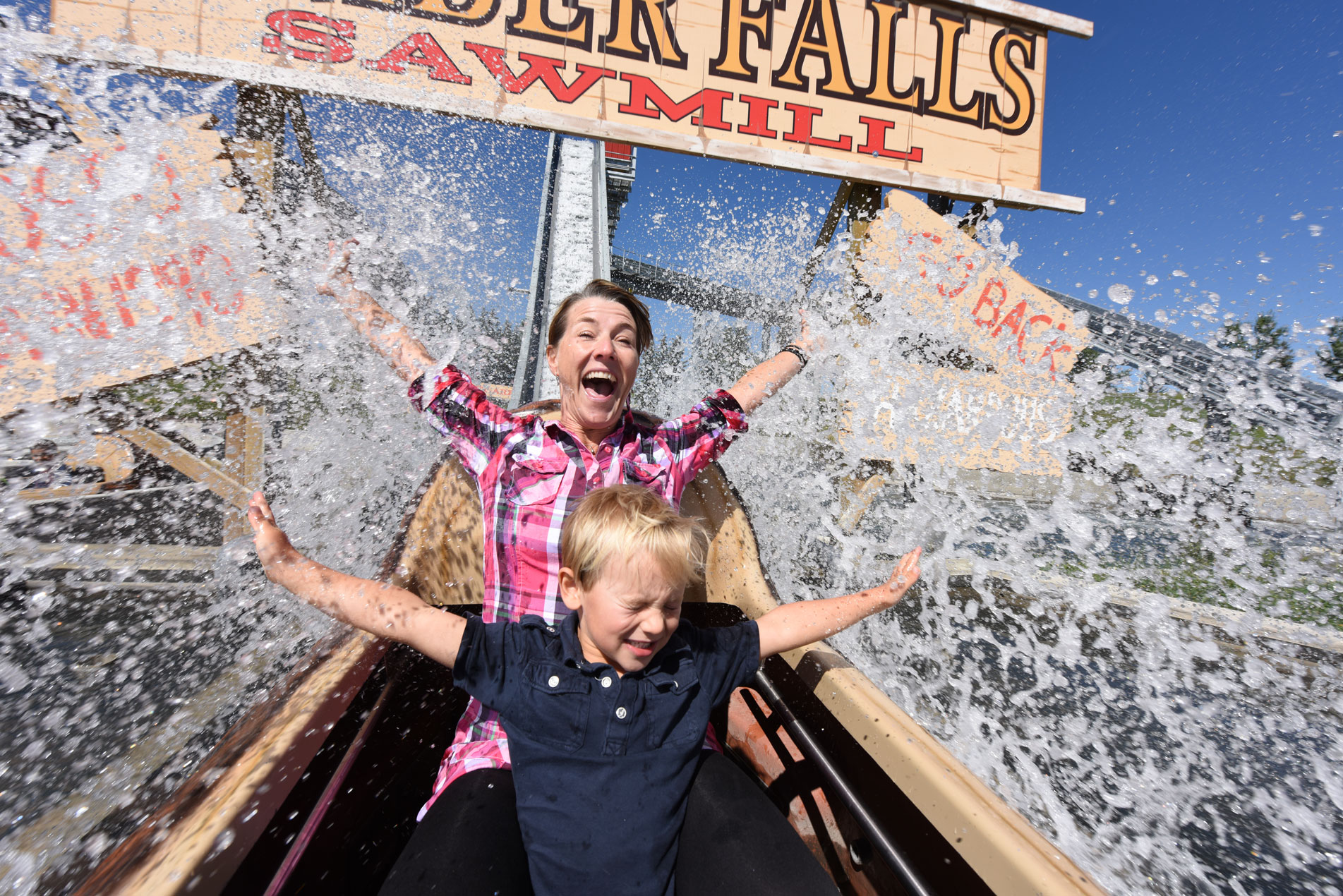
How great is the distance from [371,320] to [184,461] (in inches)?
101

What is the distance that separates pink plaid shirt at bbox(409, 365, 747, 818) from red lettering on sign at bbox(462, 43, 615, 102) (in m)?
2.56

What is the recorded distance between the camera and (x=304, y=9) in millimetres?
3162

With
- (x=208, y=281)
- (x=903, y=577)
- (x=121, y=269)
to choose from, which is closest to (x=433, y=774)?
(x=903, y=577)

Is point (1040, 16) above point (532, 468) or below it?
above

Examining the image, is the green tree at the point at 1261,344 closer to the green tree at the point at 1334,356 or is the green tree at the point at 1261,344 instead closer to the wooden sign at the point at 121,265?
the green tree at the point at 1334,356

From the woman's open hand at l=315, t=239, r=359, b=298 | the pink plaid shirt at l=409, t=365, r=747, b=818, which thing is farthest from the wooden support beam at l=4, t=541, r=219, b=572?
the pink plaid shirt at l=409, t=365, r=747, b=818

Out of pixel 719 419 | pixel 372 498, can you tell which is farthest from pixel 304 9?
pixel 719 419

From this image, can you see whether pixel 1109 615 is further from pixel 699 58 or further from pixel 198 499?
pixel 198 499

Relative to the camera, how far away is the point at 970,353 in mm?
4227

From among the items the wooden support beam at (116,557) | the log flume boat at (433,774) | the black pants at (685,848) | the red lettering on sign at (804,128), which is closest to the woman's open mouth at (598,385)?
the log flume boat at (433,774)

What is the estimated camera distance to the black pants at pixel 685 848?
3.00 ft

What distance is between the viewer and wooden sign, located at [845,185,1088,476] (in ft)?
13.7

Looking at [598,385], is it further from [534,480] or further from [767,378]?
[767,378]

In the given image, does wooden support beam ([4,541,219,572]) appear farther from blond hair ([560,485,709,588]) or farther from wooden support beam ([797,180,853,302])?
wooden support beam ([797,180,853,302])
